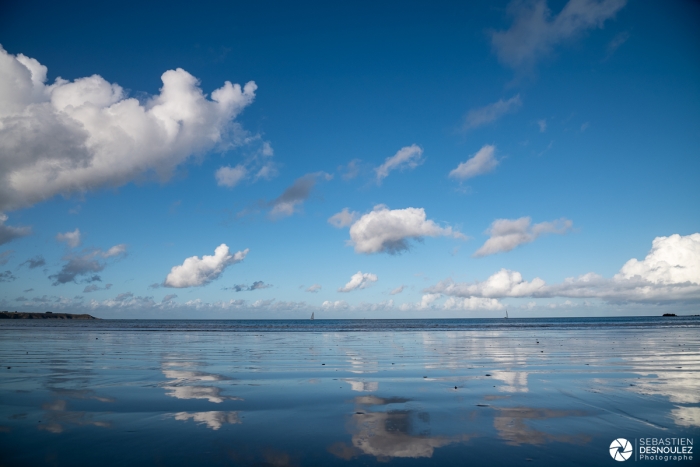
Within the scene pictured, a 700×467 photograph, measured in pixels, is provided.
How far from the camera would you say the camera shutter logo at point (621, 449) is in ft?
19.3

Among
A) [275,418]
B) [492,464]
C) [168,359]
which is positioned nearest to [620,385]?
[492,464]

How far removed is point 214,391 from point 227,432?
159 inches

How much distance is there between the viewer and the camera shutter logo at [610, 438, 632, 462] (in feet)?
19.3

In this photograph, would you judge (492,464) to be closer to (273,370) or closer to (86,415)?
(86,415)

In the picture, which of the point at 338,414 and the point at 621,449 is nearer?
the point at 621,449

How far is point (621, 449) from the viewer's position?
6.19m

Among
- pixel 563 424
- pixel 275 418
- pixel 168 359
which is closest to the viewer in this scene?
pixel 563 424

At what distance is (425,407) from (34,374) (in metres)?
13.3

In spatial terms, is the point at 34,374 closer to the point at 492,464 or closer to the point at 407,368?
the point at 407,368

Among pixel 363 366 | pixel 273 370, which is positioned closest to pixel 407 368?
pixel 363 366

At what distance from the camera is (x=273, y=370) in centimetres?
1480

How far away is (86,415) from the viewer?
26.5 feet

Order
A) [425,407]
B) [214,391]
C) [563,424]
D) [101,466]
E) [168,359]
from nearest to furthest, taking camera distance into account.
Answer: [101,466], [563,424], [425,407], [214,391], [168,359]

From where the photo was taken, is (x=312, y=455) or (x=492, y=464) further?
(x=312, y=455)
